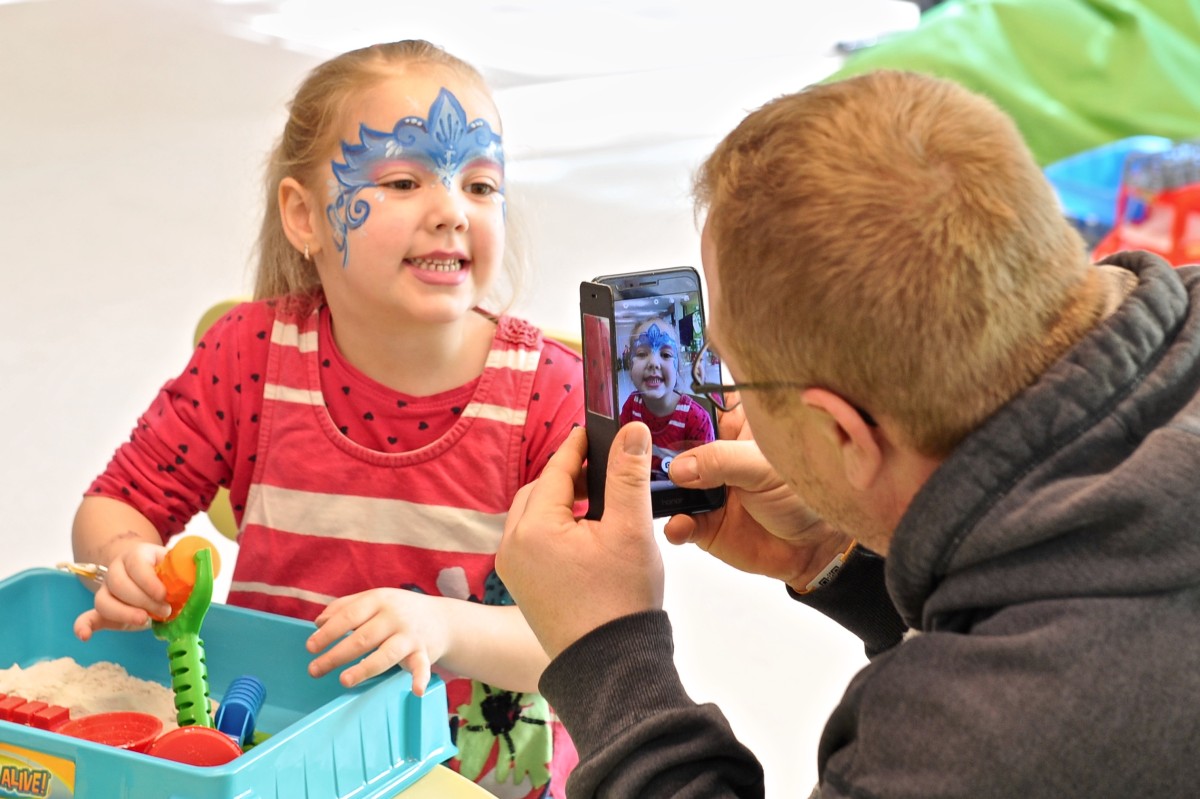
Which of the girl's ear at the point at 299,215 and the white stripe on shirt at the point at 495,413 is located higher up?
the girl's ear at the point at 299,215

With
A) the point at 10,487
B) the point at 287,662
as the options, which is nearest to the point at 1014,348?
the point at 287,662

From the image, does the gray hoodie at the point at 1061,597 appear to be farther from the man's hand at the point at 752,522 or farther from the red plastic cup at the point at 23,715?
the red plastic cup at the point at 23,715

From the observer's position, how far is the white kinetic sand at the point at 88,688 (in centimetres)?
101

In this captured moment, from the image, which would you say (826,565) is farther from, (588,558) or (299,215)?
(299,215)

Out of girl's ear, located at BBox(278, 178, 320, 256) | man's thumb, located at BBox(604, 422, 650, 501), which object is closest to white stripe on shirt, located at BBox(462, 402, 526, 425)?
girl's ear, located at BBox(278, 178, 320, 256)

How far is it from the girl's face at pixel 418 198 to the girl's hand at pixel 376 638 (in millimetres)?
314

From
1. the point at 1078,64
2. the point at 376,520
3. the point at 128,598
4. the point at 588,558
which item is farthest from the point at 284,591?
the point at 1078,64

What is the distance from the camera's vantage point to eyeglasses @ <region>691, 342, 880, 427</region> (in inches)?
29.0

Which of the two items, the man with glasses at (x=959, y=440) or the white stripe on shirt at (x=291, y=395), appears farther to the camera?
the white stripe on shirt at (x=291, y=395)

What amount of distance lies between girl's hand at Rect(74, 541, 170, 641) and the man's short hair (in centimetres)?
52

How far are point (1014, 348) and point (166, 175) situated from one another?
11.6 ft

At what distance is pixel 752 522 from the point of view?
1.08 meters

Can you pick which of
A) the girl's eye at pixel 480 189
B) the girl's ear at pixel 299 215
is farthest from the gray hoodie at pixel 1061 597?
the girl's ear at pixel 299 215

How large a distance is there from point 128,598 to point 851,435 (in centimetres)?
58
